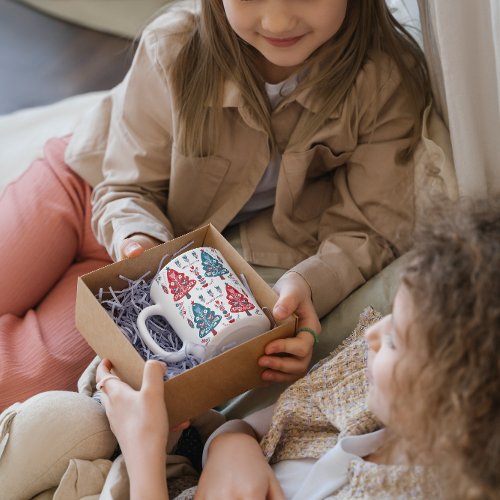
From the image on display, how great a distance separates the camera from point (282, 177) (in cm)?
127

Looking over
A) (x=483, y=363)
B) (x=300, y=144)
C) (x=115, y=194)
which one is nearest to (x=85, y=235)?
(x=115, y=194)

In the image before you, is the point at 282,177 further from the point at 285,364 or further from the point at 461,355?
the point at 461,355

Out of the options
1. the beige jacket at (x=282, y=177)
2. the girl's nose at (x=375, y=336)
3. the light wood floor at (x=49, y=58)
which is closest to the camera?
the girl's nose at (x=375, y=336)

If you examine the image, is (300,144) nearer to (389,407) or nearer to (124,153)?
(124,153)

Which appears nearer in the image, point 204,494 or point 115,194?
point 204,494

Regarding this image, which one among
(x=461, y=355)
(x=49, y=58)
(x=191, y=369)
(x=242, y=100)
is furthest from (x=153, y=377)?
(x=49, y=58)

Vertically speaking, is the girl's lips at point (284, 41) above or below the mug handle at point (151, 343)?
above

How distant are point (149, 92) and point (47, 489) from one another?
63 centimetres

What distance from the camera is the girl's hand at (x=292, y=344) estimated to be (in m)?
1.02

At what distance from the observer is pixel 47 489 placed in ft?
3.51

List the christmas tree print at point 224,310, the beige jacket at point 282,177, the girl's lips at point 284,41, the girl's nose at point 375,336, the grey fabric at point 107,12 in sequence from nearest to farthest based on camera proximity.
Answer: the girl's nose at point 375,336 < the christmas tree print at point 224,310 < the girl's lips at point 284,41 < the beige jacket at point 282,177 < the grey fabric at point 107,12

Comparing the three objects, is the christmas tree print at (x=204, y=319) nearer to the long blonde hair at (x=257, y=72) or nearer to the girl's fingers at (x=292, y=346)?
the girl's fingers at (x=292, y=346)

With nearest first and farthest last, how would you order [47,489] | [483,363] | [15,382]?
1. [483,363]
2. [47,489]
3. [15,382]

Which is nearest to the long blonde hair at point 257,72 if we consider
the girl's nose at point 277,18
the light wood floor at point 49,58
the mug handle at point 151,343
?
the girl's nose at point 277,18
